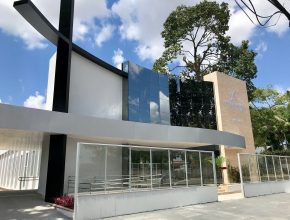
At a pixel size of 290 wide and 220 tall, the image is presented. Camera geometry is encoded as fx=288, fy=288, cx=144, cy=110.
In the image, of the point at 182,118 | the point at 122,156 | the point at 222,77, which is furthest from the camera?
the point at 222,77

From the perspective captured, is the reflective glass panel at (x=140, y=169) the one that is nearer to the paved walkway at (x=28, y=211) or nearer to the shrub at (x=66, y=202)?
the shrub at (x=66, y=202)

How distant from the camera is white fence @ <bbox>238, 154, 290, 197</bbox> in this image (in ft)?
59.3

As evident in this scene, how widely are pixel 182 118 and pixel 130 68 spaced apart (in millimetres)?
7295

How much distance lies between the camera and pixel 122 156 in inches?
499

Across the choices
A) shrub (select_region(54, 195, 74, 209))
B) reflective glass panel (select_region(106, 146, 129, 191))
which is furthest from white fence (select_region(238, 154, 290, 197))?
shrub (select_region(54, 195, 74, 209))

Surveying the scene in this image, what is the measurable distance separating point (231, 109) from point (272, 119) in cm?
1253

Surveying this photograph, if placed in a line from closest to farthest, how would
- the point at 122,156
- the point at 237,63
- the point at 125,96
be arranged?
the point at 122,156
the point at 125,96
the point at 237,63

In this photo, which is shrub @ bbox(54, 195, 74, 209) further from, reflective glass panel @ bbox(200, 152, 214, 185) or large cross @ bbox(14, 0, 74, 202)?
reflective glass panel @ bbox(200, 152, 214, 185)

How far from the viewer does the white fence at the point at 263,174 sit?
18.1m

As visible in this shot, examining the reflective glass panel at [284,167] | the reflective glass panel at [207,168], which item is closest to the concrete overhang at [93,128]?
the reflective glass panel at [207,168]

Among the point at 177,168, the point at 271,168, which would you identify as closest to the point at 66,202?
the point at 177,168

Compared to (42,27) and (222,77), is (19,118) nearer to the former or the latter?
(42,27)

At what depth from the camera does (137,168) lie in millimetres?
12875

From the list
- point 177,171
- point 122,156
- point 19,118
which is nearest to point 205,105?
point 177,171
